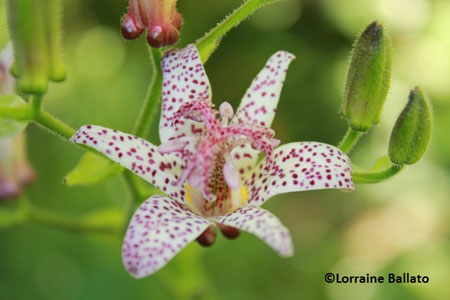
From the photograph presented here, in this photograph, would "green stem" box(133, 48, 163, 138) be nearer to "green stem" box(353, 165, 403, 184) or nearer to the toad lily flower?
the toad lily flower

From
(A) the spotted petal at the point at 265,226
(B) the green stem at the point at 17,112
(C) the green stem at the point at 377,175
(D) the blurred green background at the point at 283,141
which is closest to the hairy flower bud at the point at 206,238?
(A) the spotted petal at the point at 265,226

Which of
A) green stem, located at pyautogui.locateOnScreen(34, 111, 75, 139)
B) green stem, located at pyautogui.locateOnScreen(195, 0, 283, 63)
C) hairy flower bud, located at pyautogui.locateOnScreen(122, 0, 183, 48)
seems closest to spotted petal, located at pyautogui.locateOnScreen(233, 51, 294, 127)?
green stem, located at pyautogui.locateOnScreen(195, 0, 283, 63)

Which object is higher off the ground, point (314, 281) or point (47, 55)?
point (47, 55)

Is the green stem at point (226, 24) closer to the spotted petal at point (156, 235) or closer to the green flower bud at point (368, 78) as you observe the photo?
the green flower bud at point (368, 78)

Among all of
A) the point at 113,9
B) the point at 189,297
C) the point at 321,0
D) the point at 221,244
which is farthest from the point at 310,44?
the point at 189,297

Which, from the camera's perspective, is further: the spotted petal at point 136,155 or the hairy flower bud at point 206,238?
the hairy flower bud at point 206,238

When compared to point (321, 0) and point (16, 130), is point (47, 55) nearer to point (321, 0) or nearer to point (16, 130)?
point (16, 130)
